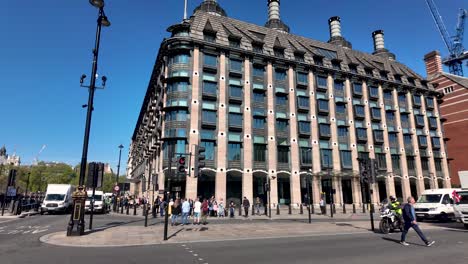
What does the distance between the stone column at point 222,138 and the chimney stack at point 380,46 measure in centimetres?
4027

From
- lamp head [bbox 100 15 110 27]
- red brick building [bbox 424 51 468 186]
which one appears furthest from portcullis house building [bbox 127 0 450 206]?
lamp head [bbox 100 15 110 27]

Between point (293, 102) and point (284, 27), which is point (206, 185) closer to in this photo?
point (293, 102)

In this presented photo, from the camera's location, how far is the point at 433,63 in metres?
64.3

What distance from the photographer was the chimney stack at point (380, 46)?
202ft

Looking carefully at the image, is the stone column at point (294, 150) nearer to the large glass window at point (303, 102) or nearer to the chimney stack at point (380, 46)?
the large glass window at point (303, 102)

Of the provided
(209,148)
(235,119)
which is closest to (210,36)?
(235,119)

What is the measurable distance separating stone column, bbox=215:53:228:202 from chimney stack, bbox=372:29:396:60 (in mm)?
40267

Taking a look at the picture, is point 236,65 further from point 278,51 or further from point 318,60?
point 318,60

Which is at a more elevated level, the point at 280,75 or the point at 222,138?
the point at 280,75

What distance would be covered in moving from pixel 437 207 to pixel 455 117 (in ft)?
160

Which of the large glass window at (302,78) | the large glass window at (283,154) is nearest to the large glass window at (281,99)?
the large glass window at (302,78)

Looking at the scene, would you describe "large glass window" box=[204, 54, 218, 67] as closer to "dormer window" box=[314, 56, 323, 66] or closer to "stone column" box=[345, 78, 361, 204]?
"dormer window" box=[314, 56, 323, 66]

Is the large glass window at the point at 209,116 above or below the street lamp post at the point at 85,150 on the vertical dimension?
above

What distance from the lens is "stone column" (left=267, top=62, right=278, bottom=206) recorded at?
38.2 metres
